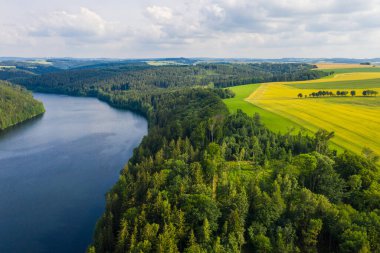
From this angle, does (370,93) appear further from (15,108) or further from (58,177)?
(15,108)

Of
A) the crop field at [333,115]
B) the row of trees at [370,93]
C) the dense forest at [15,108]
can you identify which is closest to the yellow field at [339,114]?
the crop field at [333,115]

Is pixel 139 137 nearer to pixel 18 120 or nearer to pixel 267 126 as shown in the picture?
pixel 267 126

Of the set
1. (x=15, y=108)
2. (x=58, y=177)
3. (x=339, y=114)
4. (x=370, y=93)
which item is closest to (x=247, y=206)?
(x=58, y=177)

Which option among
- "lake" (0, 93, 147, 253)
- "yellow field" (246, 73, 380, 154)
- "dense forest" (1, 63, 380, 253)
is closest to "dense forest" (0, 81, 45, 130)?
"lake" (0, 93, 147, 253)

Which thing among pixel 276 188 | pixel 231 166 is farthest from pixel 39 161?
pixel 276 188

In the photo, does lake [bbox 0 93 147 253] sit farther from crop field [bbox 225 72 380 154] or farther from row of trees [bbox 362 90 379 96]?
row of trees [bbox 362 90 379 96]

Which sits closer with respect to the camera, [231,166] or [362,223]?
[362,223]
